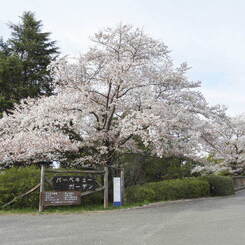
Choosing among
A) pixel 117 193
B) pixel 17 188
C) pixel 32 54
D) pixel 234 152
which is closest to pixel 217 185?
pixel 234 152

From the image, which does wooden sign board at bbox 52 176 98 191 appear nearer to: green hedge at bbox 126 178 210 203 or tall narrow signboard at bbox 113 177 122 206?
tall narrow signboard at bbox 113 177 122 206

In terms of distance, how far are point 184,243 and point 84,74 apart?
24.2ft

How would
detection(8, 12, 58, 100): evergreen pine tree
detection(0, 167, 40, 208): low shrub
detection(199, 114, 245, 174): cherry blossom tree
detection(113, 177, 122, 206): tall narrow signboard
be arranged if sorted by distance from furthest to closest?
detection(199, 114, 245, 174): cherry blossom tree < detection(8, 12, 58, 100): evergreen pine tree < detection(113, 177, 122, 206): tall narrow signboard < detection(0, 167, 40, 208): low shrub

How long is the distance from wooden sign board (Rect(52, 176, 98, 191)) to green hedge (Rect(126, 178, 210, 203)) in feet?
5.79

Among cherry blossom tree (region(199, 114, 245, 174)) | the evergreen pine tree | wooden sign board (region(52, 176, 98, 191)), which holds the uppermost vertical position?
the evergreen pine tree

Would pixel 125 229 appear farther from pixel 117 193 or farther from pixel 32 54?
pixel 32 54

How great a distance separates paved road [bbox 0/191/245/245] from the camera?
14.5 feet

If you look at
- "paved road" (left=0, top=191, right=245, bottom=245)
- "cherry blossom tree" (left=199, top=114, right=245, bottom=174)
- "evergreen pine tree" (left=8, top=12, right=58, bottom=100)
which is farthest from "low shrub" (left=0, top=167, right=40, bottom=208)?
"cherry blossom tree" (left=199, top=114, right=245, bottom=174)

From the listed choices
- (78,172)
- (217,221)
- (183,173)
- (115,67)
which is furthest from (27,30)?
(217,221)

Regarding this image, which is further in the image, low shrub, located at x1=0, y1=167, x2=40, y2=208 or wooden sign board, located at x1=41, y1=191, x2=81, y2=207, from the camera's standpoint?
low shrub, located at x1=0, y1=167, x2=40, y2=208

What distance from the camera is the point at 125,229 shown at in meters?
5.30

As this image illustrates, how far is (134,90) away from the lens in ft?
32.2

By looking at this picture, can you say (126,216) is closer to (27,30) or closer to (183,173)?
(183,173)

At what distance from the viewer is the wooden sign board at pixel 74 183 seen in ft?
27.6
